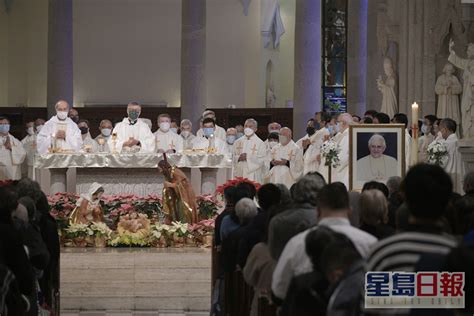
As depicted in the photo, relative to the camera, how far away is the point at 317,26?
93.2ft

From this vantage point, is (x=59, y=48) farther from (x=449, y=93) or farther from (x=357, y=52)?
(x=449, y=93)

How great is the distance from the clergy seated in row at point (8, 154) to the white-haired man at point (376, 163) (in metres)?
9.63

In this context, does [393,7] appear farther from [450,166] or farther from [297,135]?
[450,166]

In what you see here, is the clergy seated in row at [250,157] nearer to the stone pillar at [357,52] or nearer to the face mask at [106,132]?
the face mask at [106,132]

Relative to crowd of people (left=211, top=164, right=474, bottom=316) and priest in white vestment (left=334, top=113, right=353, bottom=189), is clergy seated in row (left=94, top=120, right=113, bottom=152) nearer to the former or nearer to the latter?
priest in white vestment (left=334, top=113, right=353, bottom=189)

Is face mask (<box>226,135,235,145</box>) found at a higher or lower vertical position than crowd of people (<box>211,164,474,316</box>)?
higher

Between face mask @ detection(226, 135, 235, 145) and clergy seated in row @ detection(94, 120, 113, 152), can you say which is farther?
face mask @ detection(226, 135, 235, 145)

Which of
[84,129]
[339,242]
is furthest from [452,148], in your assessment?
[339,242]

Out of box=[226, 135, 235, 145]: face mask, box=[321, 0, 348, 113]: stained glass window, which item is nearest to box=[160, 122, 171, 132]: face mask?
box=[226, 135, 235, 145]: face mask

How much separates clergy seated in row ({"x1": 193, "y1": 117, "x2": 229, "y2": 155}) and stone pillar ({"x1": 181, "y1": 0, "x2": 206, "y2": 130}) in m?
5.53

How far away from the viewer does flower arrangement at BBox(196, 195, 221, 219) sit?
711 inches

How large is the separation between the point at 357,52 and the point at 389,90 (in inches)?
254

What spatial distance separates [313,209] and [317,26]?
68.0 ft

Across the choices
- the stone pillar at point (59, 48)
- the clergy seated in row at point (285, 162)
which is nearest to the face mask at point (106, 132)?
the clergy seated in row at point (285, 162)
